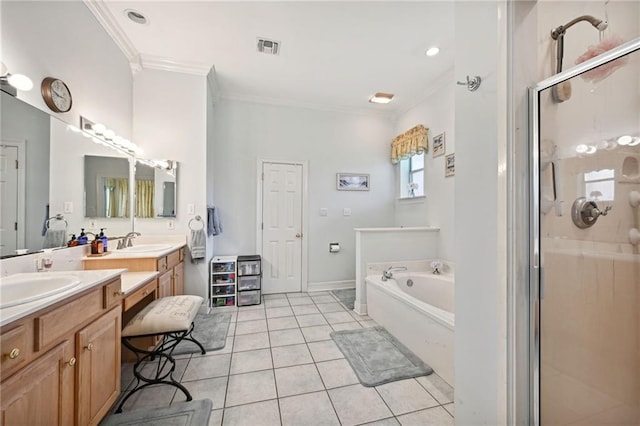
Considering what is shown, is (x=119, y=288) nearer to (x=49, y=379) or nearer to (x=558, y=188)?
(x=49, y=379)

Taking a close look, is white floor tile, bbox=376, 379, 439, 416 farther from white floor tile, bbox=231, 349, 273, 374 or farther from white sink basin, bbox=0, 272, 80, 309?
white sink basin, bbox=0, 272, 80, 309

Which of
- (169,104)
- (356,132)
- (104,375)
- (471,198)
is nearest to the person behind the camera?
(471,198)

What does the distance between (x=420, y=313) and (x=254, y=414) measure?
1.37 m

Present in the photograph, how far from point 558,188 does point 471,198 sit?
0.32 meters

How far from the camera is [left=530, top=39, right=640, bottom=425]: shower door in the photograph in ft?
3.51

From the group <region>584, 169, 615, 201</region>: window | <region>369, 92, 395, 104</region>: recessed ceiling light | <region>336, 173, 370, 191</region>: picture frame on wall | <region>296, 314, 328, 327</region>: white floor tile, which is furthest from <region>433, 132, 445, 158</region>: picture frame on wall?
<region>296, 314, 328, 327</region>: white floor tile

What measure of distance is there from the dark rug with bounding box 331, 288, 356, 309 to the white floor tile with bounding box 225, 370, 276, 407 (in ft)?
5.21

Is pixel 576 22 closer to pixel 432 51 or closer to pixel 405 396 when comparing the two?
pixel 432 51

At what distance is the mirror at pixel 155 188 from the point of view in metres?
2.77

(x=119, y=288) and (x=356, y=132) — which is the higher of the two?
(x=356, y=132)

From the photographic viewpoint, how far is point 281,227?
12.5 ft

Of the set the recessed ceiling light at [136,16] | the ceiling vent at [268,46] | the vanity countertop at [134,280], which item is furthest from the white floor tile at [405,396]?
the recessed ceiling light at [136,16]

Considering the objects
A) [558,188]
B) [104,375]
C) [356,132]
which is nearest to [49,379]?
[104,375]

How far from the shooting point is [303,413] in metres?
1.48
